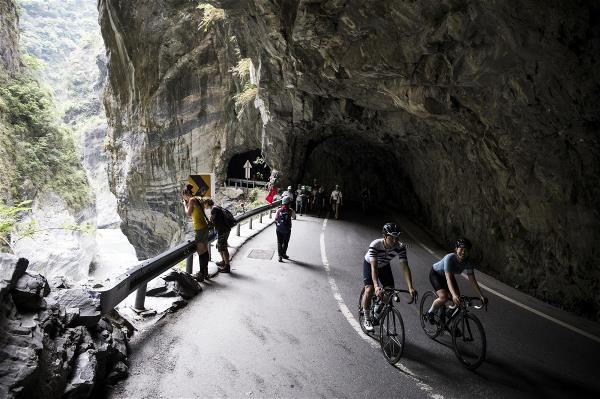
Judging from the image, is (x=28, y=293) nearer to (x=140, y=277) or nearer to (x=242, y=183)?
(x=140, y=277)

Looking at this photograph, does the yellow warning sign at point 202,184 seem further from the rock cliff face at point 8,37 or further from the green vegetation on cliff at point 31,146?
the rock cliff face at point 8,37

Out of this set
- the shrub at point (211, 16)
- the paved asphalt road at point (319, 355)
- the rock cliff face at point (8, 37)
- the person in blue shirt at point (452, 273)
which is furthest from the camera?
the shrub at point (211, 16)

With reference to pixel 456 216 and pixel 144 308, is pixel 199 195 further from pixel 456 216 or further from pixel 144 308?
pixel 456 216

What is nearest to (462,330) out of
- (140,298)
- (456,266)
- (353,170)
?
(456,266)

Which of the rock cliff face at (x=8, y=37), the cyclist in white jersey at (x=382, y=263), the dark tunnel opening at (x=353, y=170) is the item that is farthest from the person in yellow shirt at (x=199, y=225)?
the rock cliff face at (x=8, y=37)

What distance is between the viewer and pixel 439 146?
16.0m

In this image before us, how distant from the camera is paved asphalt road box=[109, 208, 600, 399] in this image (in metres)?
4.24

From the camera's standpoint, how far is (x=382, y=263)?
574 centimetres

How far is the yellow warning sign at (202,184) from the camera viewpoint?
26.6ft

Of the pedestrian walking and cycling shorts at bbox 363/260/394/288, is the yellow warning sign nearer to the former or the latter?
the pedestrian walking

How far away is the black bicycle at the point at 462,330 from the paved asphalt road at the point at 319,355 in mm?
152

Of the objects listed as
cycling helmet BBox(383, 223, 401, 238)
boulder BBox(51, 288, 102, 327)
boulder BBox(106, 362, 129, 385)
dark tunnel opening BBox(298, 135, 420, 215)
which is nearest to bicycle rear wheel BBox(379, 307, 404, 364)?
cycling helmet BBox(383, 223, 401, 238)

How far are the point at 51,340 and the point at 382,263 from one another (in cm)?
440

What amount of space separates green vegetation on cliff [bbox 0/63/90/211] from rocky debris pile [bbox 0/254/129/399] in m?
19.8
